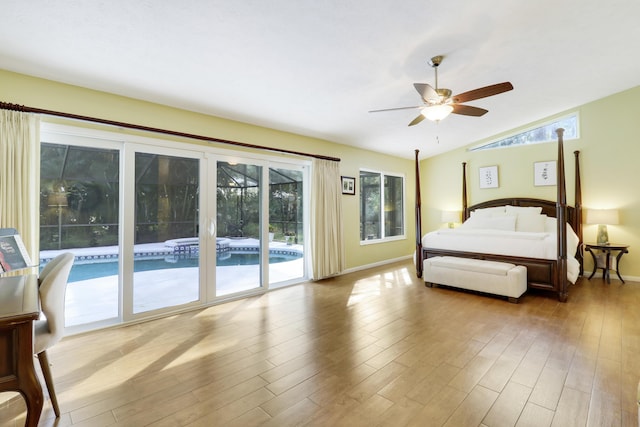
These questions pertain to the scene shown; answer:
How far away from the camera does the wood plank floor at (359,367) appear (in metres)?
1.74

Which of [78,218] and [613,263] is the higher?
[78,218]

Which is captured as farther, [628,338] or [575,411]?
[628,338]

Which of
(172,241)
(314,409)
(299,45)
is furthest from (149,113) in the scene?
(314,409)

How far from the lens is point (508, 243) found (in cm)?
423

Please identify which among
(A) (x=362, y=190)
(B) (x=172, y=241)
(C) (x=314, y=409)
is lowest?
(C) (x=314, y=409)

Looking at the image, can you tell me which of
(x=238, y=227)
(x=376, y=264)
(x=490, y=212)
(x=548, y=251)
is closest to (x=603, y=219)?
(x=490, y=212)

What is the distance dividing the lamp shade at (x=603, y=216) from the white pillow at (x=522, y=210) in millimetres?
723

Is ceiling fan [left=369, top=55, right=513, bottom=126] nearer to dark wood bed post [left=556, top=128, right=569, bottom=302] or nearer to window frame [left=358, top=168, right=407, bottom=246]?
dark wood bed post [left=556, top=128, right=569, bottom=302]

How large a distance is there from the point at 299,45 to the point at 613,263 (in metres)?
6.13

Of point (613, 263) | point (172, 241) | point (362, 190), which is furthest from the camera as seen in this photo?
point (362, 190)

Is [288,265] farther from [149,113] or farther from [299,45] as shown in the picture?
[299,45]

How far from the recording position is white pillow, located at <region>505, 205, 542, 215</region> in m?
5.50

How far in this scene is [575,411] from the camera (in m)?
1.73

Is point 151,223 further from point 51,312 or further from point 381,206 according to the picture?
A: point 381,206
